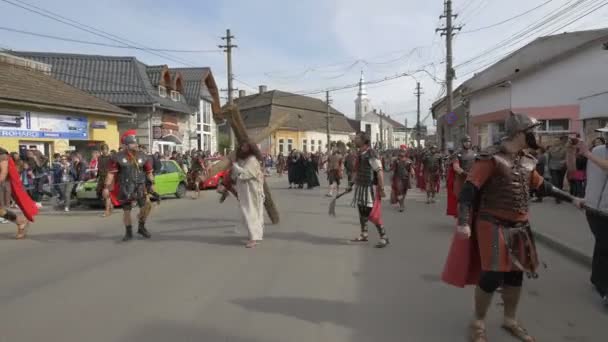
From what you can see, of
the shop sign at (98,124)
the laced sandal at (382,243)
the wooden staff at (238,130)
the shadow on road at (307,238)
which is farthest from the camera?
the shop sign at (98,124)

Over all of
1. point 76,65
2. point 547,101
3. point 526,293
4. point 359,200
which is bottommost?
point 526,293

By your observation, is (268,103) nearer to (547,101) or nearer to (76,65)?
(76,65)

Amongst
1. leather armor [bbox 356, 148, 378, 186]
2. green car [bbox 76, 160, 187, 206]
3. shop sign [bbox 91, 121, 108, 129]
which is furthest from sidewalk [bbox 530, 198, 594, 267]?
shop sign [bbox 91, 121, 108, 129]

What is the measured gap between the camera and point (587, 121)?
14.0 meters

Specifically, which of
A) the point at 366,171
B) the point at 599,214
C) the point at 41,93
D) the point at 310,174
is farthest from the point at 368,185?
the point at 41,93

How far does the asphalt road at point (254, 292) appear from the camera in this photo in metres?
3.99

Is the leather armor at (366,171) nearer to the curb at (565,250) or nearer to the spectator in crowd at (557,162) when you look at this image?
the curb at (565,250)

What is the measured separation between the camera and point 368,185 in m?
7.48

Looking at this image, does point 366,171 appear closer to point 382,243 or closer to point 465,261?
point 382,243

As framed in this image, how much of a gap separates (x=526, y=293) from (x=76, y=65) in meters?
28.3

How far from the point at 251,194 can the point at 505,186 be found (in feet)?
15.5

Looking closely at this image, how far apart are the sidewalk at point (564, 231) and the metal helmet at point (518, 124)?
11.6ft

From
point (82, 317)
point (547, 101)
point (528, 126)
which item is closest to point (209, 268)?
point (82, 317)

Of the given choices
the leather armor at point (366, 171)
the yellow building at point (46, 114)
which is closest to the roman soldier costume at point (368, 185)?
the leather armor at point (366, 171)
